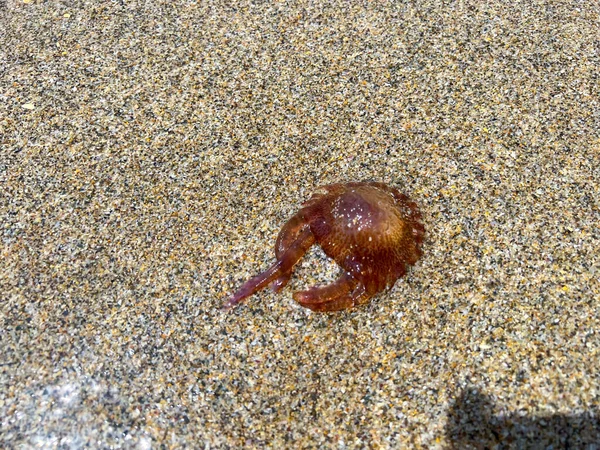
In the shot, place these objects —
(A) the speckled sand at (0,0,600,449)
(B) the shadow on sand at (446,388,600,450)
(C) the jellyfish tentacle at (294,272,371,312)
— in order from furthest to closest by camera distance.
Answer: (C) the jellyfish tentacle at (294,272,371,312) → (A) the speckled sand at (0,0,600,449) → (B) the shadow on sand at (446,388,600,450)

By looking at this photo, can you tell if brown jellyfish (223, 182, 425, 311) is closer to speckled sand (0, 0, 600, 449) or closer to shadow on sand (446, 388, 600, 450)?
speckled sand (0, 0, 600, 449)

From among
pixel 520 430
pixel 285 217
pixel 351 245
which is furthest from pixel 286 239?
pixel 520 430

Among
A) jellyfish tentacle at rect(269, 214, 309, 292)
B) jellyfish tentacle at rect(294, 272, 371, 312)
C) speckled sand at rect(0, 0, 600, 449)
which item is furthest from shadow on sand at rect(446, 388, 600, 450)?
jellyfish tentacle at rect(269, 214, 309, 292)

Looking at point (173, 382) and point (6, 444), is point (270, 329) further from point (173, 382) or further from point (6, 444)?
point (6, 444)

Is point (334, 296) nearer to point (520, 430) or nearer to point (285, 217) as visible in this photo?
point (285, 217)

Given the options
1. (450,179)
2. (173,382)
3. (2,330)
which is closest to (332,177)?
(450,179)

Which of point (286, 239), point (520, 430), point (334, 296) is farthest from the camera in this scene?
point (286, 239)

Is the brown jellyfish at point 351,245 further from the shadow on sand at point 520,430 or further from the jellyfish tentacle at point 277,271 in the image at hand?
the shadow on sand at point 520,430
